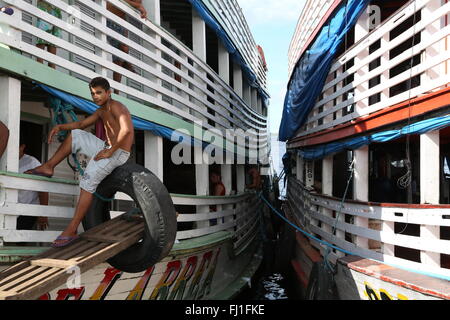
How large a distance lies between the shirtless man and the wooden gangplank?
194 mm

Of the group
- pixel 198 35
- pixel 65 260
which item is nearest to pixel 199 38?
pixel 198 35

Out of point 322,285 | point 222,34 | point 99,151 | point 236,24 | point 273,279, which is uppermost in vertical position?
point 236,24

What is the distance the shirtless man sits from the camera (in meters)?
3.47

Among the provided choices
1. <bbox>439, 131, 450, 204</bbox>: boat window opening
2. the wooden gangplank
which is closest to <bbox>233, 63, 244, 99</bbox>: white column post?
<bbox>439, 131, 450, 204</bbox>: boat window opening

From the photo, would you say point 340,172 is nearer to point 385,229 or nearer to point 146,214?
point 385,229

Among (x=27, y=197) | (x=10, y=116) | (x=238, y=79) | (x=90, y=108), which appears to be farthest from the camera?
(x=238, y=79)

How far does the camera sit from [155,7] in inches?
221

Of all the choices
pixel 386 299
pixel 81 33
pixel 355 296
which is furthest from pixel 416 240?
pixel 81 33

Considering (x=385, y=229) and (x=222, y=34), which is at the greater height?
(x=222, y=34)

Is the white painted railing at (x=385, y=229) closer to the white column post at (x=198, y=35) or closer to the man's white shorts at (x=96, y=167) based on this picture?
the man's white shorts at (x=96, y=167)

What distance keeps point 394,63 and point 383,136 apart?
963mm

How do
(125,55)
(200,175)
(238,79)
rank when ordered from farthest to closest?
(238,79), (200,175), (125,55)

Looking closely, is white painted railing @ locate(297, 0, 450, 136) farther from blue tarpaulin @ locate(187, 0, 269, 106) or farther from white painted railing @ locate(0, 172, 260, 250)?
white painted railing @ locate(0, 172, 260, 250)

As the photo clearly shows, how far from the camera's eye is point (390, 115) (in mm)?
4934
